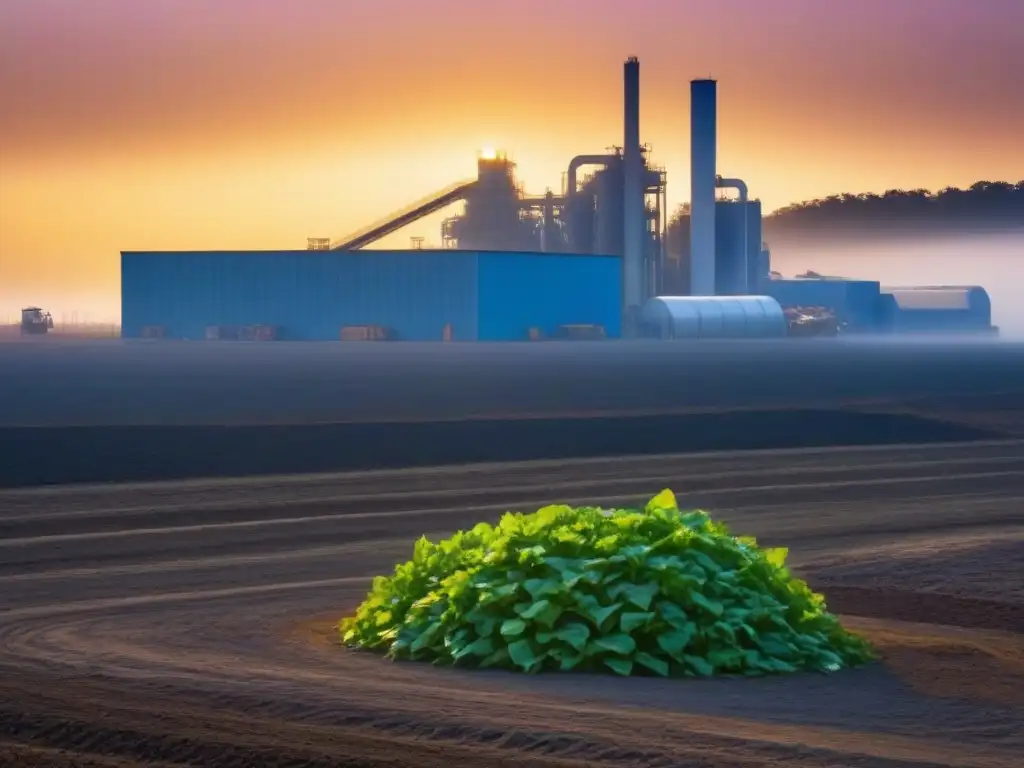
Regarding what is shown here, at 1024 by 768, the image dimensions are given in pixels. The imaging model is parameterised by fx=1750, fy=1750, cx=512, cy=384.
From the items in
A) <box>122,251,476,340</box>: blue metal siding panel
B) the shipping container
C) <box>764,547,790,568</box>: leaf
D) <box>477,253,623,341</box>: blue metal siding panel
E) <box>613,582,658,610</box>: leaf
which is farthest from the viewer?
the shipping container

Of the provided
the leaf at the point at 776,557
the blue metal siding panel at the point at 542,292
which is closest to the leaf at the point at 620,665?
the leaf at the point at 776,557

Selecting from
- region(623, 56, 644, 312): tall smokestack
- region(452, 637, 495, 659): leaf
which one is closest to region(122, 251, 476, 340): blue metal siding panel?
region(623, 56, 644, 312): tall smokestack

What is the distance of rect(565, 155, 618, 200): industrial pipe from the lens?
102 m

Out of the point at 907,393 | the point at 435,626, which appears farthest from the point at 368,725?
the point at 907,393

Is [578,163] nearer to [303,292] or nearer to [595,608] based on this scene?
[303,292]

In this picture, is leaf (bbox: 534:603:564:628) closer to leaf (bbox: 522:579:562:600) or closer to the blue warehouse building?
leaf (bbox: 522:579:562:600)

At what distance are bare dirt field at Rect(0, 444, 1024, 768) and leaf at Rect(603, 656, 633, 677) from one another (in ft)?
0.53

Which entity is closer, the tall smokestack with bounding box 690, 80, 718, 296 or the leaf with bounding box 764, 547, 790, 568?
the leaf with bounding box 764, 547, 790, 568

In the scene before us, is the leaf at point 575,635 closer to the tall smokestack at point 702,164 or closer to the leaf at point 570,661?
the leaf at point 570,661

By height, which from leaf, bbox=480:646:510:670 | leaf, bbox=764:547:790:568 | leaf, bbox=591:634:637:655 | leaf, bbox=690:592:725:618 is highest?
leaf, bbox=764:547:790:568

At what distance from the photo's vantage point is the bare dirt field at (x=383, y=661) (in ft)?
27.7

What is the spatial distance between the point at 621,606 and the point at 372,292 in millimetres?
87925

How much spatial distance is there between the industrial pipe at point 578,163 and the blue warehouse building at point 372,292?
6324mm

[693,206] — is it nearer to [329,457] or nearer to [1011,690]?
[329,457]
